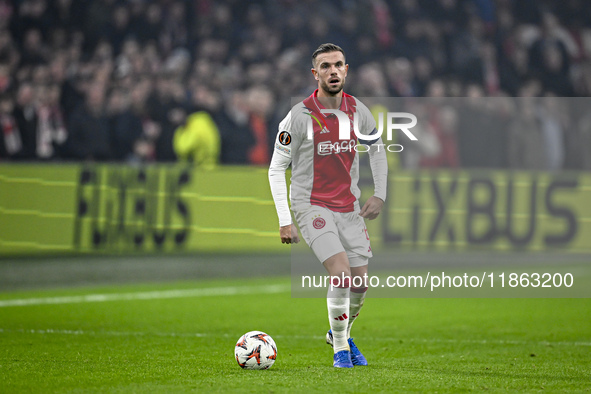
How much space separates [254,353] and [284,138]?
4.84 feet

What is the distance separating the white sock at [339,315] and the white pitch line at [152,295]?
5.08 m

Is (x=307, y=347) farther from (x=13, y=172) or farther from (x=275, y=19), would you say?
(x=275, y=19)

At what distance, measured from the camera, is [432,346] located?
7598 millimetres

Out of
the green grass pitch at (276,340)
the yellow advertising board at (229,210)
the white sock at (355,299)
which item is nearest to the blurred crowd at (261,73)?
the yellow advertising board at (229,210)

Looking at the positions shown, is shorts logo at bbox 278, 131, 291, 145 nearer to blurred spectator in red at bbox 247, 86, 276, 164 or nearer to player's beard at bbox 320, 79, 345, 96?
player's beard at bbox 320, 79, 345, 96

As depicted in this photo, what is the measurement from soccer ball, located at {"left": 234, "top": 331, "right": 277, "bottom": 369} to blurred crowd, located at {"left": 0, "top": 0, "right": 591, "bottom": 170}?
25.0 ft

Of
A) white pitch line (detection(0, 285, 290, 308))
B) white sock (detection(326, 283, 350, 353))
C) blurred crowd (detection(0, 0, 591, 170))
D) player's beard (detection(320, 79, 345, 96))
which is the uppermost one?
blurred crowd (detection(0, 0, 591, 170))

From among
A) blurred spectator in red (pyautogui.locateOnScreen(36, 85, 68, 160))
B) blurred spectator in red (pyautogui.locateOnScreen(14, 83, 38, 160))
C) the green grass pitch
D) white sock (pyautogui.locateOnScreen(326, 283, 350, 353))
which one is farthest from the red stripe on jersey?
blurred spectator in red (pyautogui.locateOnScreen(14, 83, 38, 160))

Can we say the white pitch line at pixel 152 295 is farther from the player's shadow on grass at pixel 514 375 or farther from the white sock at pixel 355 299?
the player's shadow on grass at pixel 514 375

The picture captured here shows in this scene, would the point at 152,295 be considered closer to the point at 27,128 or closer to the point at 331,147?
the point at 27,128

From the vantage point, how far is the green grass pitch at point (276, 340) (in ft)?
18.6

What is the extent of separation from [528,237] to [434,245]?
1.52 m

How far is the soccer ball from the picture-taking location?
Answer: 6.15 metres

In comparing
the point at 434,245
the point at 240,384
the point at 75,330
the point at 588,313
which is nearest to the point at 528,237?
the point at 434,245
